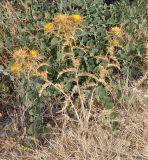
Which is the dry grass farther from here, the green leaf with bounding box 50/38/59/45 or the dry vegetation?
the green leaf with bounding box 50/38/59/45

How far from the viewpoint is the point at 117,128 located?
293cm

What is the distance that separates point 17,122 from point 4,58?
65 centimetres

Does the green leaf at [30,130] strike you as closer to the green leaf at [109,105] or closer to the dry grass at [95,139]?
the dry grass at [95,139]

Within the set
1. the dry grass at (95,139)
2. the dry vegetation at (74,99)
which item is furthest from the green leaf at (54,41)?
the dry grass at (95,139)

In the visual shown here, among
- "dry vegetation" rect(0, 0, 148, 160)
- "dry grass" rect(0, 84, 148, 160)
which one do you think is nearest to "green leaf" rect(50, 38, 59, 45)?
"dry vegetation" rect(0, 0, 148, 160)

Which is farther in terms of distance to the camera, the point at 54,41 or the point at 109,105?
the point at 54,41

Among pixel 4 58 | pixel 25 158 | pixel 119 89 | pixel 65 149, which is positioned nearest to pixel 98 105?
pixel 119 89

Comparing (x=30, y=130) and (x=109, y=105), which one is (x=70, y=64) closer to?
(x=109, y=105)

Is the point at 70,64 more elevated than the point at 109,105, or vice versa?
the point at 70,64

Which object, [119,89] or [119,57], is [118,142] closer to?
[119,89]

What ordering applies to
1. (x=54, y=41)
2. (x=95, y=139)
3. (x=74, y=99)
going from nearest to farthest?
(x=95, y=139) < (x=74, y=99) < (x=54, y=41)

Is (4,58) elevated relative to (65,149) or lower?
elevated

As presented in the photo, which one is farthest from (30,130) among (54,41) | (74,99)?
(54,41)

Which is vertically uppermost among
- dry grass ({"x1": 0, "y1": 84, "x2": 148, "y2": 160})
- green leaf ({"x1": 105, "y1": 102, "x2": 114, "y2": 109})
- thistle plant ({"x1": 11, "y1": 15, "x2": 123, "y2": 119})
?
thistle plant ({"x1": 11, "y1": 15, "x2": 123, "y2": 119})
